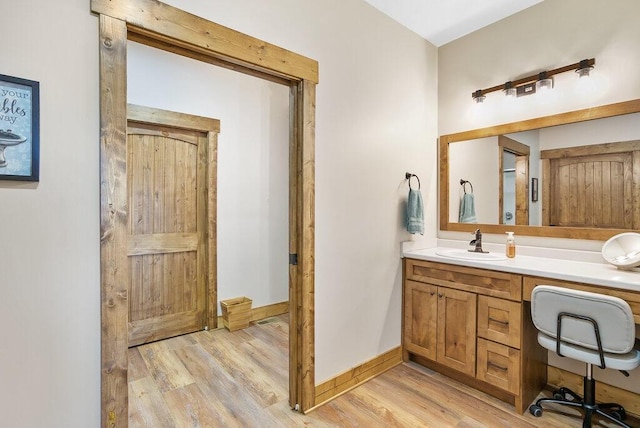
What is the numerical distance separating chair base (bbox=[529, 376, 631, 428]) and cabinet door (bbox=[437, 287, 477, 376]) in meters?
0.39

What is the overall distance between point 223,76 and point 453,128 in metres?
2.33

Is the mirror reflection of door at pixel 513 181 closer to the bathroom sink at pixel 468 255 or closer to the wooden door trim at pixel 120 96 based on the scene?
the bathroom sink at pixel 468 255

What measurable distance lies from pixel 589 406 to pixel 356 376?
1.34 m

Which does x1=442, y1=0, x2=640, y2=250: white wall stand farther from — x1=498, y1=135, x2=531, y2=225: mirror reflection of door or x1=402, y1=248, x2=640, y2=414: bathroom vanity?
x1=402, y1=248, x2=640, y2=414: bathroom vanity

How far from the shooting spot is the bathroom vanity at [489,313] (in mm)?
1890

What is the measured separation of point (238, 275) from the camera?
3551 mm

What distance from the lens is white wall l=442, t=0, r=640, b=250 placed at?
2.06 metres

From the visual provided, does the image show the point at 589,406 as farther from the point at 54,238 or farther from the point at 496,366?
the point at 54,238

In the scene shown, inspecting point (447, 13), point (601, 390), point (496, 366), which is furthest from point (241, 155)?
point (601, 390)

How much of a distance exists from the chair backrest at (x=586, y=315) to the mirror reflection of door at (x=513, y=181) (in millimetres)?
861

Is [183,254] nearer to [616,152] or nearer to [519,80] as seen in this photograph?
[519,80]


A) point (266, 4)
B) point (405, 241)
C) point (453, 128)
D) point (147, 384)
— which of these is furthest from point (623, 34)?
point (147, 384)

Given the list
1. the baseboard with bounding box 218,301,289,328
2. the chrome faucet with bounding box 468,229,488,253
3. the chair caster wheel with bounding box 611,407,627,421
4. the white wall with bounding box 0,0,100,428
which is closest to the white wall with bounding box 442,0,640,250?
the chrome faucet with bounding box 468,229,488,253

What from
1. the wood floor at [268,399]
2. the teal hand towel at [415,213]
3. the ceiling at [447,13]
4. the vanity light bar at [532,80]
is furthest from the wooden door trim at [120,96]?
the vanity light bar at [532,80]
